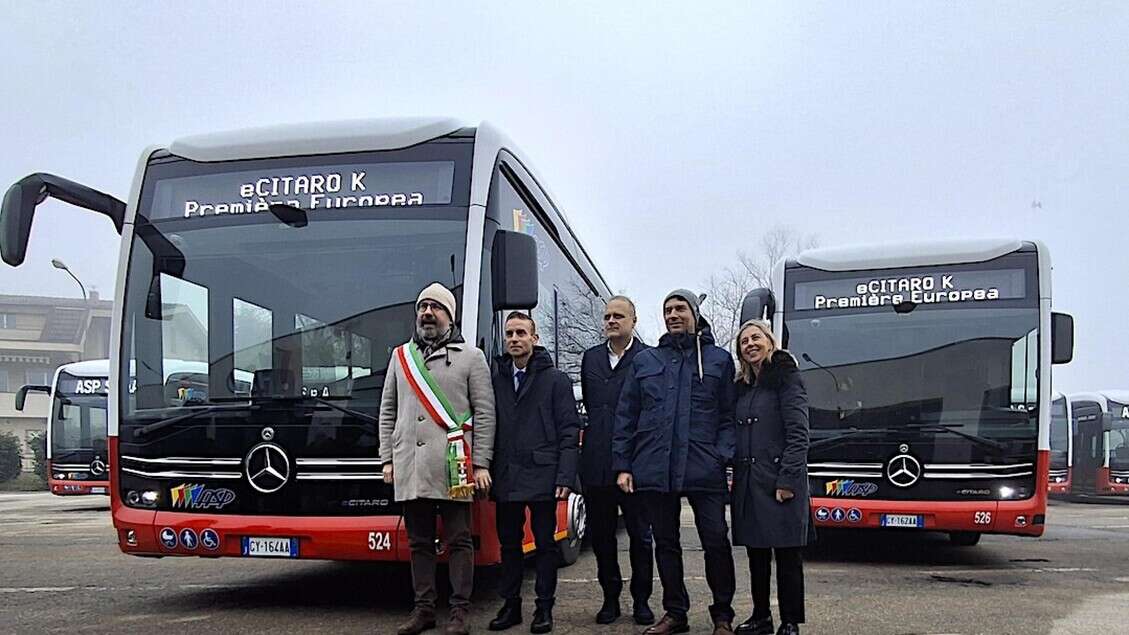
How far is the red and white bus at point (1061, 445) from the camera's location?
2566 centimetres

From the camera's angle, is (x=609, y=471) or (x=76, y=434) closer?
(x=609, y=471)

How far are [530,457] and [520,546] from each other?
581 millimetres

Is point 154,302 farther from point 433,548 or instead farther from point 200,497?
point 433,548

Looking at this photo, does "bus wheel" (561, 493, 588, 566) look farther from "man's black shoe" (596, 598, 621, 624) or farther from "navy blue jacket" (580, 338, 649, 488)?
"navy blue jacket" (580, 338, 649, 488)

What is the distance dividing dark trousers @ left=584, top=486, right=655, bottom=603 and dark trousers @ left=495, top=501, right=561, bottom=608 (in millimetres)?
351

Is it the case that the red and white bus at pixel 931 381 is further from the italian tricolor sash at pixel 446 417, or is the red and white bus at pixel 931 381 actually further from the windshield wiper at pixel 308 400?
the windshield wiper at pixel 308 400

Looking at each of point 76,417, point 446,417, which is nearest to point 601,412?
point 446,417

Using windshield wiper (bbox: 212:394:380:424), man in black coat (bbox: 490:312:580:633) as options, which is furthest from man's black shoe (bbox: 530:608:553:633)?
windshield wiper (bbox: 212:394:380:424)

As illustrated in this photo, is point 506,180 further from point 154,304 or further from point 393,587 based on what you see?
point 393,587

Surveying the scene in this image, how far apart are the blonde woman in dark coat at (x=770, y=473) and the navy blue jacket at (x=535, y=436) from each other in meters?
0.98

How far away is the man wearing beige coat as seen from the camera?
19.7ft

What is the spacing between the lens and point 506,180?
699 cm

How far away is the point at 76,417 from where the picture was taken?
21422 millimetres

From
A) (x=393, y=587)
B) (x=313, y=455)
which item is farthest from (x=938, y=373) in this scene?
(x=313, y=455)
